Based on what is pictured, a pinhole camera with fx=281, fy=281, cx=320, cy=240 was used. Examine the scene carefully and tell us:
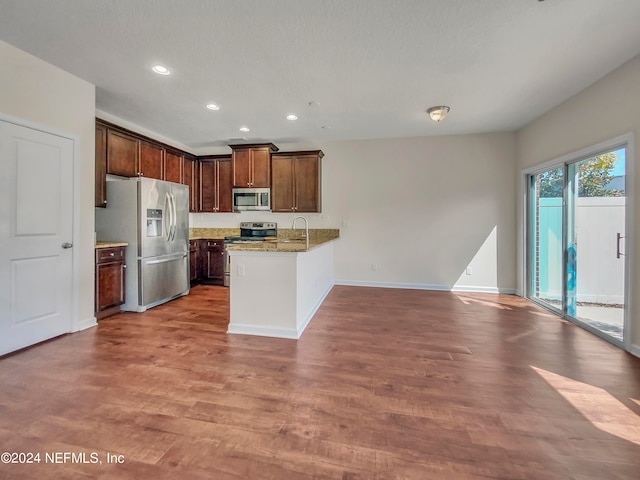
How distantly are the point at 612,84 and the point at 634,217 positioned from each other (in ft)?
4.44

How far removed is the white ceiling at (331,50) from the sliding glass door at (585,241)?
0.96 meters

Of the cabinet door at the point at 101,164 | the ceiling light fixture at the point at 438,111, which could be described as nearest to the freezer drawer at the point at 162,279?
the cabinet door at the point at 101,164

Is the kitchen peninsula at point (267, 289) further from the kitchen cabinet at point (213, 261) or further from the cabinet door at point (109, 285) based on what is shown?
the kitchen cabinet at point (213, 261)

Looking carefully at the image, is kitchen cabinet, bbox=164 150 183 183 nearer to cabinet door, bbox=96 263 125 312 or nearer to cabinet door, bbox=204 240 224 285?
cabinet door, bbox=204 240 224 285

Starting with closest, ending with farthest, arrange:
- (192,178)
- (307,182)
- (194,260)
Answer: (307,182)
(194,260)
(192,178)

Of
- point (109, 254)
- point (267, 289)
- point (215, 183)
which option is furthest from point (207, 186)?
point (267, 289)

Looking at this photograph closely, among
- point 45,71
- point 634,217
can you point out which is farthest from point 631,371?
point 45,71

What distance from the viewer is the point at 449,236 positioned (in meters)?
4.97

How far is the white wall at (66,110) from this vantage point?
2.49m

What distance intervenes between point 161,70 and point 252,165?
2.47 m

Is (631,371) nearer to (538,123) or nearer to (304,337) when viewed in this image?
(304,337)

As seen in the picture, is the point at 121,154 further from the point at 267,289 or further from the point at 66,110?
the point at 267,289

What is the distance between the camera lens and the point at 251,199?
528 centimetres

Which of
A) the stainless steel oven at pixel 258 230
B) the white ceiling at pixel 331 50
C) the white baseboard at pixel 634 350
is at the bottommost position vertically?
the white baseboard at pixel 634 350
